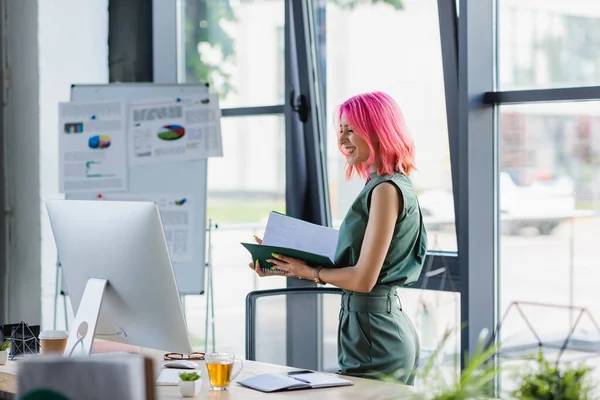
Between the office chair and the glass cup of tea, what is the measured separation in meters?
0.58

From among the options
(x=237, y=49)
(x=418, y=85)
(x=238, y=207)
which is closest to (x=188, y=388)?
(x=418, y=85)

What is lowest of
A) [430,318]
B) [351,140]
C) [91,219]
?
[430,318]

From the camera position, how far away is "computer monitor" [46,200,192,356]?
246 cm

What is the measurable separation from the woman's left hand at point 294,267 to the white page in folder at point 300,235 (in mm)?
111

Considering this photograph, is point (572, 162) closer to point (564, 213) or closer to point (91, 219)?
point (564, 213)

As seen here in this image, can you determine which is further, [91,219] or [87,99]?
[87,99]

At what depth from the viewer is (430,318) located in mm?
3906

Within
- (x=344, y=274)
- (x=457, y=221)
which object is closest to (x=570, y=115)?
(x=457, y=221)

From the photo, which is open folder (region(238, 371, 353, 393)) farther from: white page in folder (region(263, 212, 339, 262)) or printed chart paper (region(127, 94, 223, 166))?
printed chart paper (region(127, 94, 223, 166))

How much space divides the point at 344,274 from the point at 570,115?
3.87 ft

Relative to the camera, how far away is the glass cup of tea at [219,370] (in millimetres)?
2463

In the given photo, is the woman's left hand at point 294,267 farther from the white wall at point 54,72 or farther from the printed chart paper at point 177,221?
the white wall at point 54,72

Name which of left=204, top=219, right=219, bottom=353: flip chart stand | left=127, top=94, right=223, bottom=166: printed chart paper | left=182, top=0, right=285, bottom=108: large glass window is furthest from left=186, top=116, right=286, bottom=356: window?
left=127, top=94, right=223, bottom=166: printed chart paper

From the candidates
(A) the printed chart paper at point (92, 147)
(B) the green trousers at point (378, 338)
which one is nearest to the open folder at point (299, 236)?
(B) the green trousers at point (378, 338)
